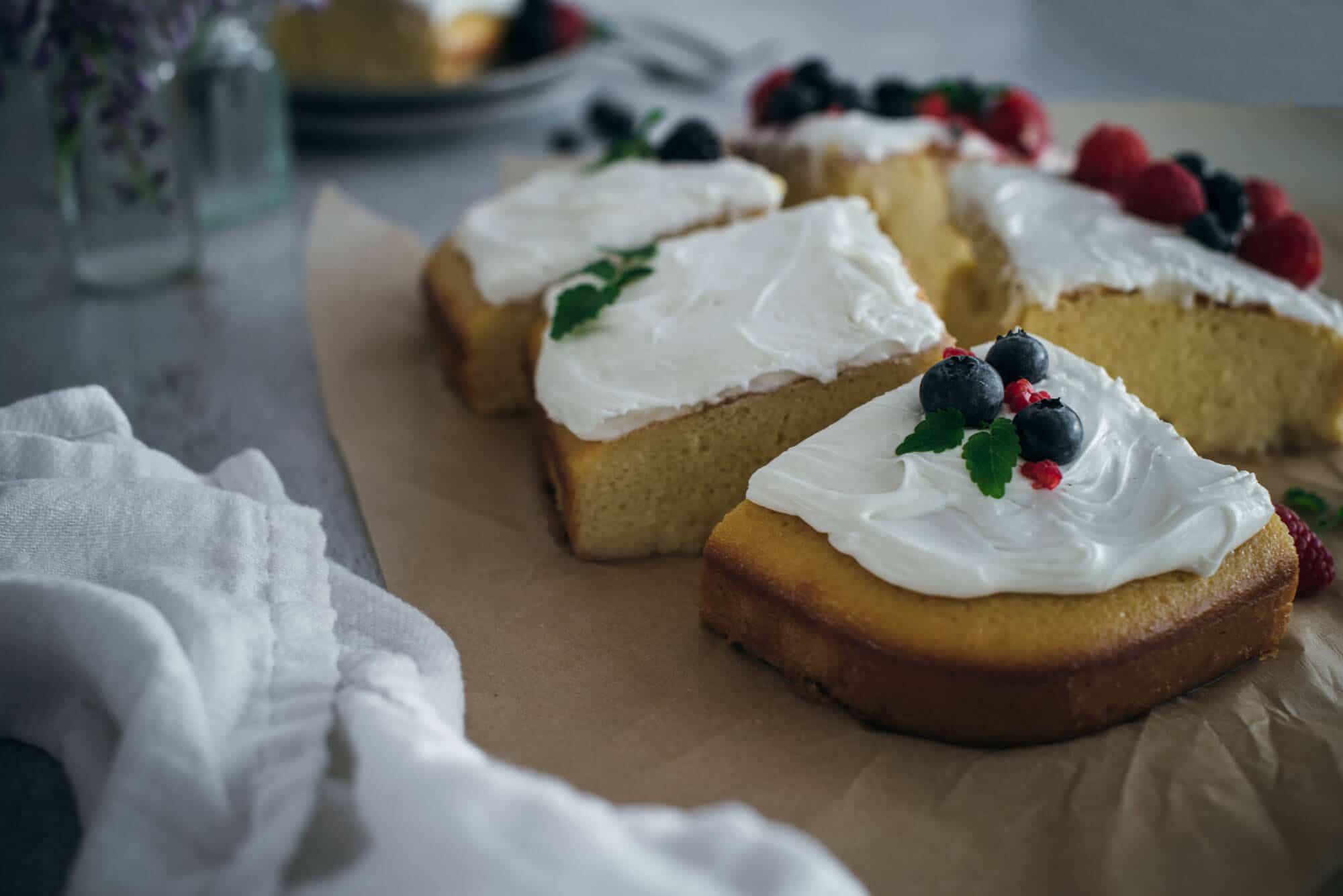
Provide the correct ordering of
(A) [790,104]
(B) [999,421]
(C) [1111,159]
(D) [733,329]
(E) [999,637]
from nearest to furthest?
(E) [999,637], (B) [999,421], (D) [733,329], (C) [1111,159], (A) [790,104]

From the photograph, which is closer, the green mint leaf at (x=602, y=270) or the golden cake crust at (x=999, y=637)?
the golden cake crust at (x=999, y=637)

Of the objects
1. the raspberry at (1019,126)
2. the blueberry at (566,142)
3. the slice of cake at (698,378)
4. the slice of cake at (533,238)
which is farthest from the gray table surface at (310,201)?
the raspberry at (1019,126)

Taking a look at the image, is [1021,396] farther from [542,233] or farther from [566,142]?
[566,142]

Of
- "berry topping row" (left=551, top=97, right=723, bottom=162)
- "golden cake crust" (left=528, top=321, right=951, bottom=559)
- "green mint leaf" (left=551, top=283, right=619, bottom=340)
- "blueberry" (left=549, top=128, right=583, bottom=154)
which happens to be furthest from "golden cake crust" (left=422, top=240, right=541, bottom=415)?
"blueberry" (left=549, top=128, right=583, bottom=154)

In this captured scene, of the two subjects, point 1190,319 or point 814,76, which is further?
point 814,76

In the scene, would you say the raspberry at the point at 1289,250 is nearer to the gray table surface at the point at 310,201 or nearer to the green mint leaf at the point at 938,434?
the green mint leaf at the point at 938,434

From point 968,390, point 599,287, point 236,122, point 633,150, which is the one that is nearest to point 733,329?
point 599,287

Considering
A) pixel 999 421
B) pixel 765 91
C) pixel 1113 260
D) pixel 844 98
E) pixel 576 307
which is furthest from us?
pixel 765 91
